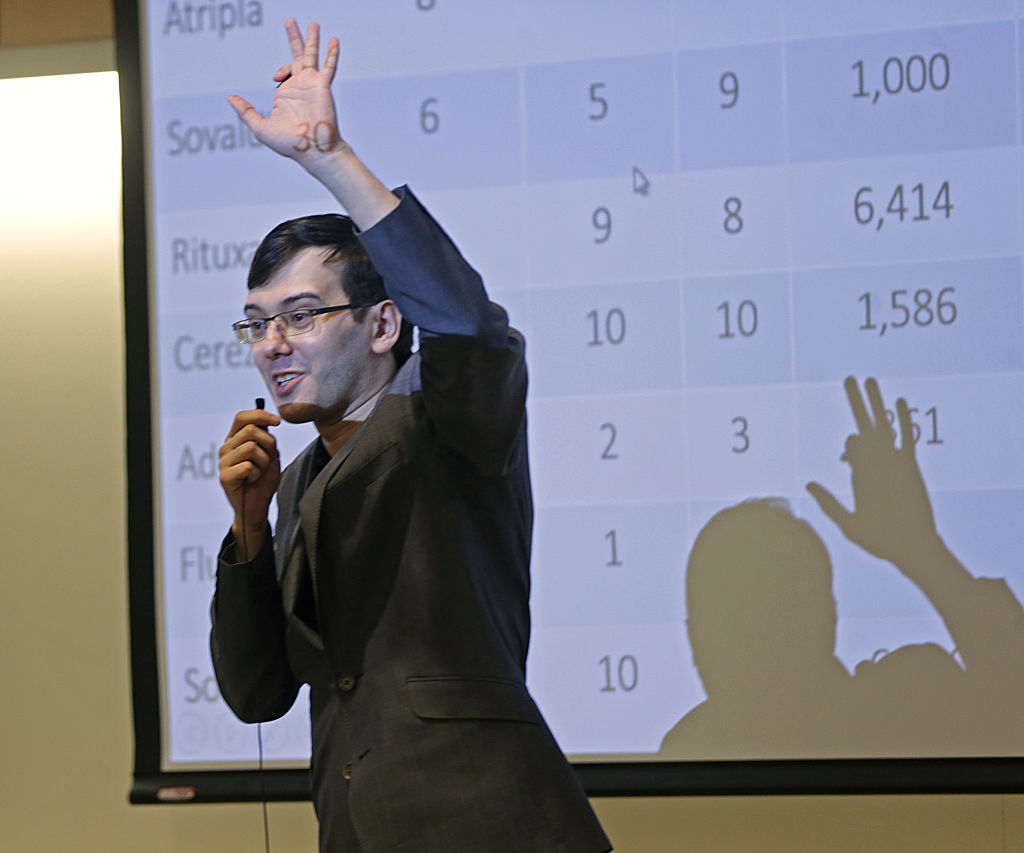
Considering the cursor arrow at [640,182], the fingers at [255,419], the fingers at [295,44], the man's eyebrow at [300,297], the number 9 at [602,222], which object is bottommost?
the fingers at [255,419]

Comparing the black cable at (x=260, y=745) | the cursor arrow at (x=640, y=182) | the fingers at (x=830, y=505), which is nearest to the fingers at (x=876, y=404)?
the fingers at (x=830, y=505)

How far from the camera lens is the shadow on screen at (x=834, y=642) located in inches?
74.9

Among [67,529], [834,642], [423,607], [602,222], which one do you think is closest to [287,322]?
[423,607]

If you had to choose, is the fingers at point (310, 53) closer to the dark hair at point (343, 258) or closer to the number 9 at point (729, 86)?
the dark hair at point (343, 258)

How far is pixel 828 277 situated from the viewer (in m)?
1.98

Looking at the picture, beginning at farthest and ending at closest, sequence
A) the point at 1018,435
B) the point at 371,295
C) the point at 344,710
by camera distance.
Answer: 1. the point at 1018,435
2. the point at 371,295
3. the point at 344,710

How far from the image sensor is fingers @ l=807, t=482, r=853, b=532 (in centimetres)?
195

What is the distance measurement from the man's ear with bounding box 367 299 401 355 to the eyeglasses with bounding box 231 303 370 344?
0.02 meters

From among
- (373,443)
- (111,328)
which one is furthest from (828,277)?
(111,328)

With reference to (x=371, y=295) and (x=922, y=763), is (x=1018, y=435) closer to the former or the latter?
(x=922, y=763)

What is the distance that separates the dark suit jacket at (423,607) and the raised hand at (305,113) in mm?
168

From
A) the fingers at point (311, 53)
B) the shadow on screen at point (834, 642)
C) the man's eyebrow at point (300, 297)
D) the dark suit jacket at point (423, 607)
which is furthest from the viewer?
the shadow on screen at point (834, 642)

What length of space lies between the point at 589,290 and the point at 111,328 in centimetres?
114

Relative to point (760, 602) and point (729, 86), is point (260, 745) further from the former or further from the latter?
point (729, 86)
